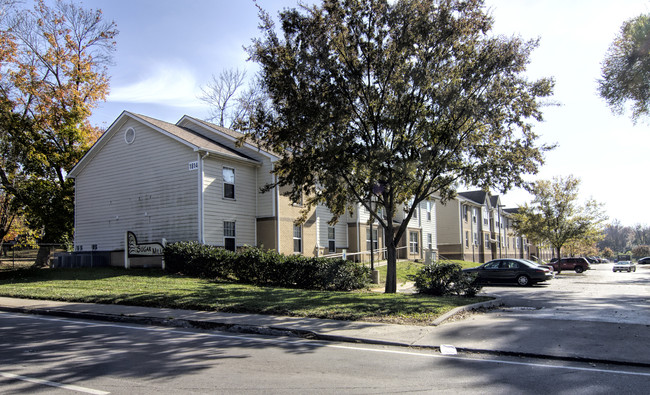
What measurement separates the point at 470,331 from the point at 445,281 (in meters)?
6.55

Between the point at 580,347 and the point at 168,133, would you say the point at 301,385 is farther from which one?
the point at 168,133

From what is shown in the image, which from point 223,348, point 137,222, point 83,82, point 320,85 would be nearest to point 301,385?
point 223,348

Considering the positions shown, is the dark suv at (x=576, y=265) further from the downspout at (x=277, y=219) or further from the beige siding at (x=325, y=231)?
the downspout at (x=277, y=219)

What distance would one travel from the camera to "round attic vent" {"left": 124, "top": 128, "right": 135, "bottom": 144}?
80.7ft

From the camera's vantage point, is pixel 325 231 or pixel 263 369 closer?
pixel 263 369

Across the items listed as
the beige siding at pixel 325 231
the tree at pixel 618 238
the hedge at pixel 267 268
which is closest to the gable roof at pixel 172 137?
the hedge at pixel 267 268

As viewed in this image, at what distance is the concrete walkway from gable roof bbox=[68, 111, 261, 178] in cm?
1175

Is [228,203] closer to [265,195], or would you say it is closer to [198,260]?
[265,195]

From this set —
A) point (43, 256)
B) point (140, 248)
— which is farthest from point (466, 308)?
point (43, 256)

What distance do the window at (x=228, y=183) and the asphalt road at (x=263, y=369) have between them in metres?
15.2

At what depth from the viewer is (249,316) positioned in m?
10.5

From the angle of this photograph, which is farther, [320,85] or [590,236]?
[590,236]

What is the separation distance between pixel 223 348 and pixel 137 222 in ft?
60.1

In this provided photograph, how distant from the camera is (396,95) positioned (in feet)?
50.8
